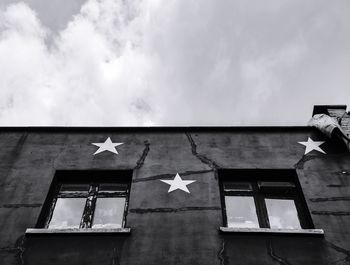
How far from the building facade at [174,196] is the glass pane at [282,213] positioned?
2 cm

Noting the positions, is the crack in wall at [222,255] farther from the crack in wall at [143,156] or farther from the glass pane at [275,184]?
the crack in wall at [143,156]

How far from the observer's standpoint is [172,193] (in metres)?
7.25

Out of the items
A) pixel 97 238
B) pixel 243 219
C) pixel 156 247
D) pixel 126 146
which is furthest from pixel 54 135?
pixel 243 219

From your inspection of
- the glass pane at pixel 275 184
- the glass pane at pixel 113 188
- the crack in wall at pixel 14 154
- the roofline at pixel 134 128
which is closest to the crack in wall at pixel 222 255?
the glass pane at pixel 275 184

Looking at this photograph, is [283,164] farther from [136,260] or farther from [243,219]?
[136,260]

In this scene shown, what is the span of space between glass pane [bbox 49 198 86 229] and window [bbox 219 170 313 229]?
2.62 m

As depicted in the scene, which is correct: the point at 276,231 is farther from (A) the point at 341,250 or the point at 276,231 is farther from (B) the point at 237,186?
(B) the point at 237,186

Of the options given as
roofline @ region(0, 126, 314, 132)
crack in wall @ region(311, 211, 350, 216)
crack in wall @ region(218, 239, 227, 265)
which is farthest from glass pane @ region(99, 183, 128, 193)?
crack in wall @ region(311, 211, 350, 216)

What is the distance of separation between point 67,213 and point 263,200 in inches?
141

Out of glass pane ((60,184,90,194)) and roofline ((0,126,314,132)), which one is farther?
roofline ((0,126,314,132))

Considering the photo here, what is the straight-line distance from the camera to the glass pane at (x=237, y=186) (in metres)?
7.65

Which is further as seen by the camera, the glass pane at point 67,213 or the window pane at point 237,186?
the window pane at point 237,186

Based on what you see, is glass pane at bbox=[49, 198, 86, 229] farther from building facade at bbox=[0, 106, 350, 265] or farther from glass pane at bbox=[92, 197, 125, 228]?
glass pane at bbox=[92, 197, 125, 228]

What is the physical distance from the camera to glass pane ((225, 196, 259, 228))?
6937 millimetres
